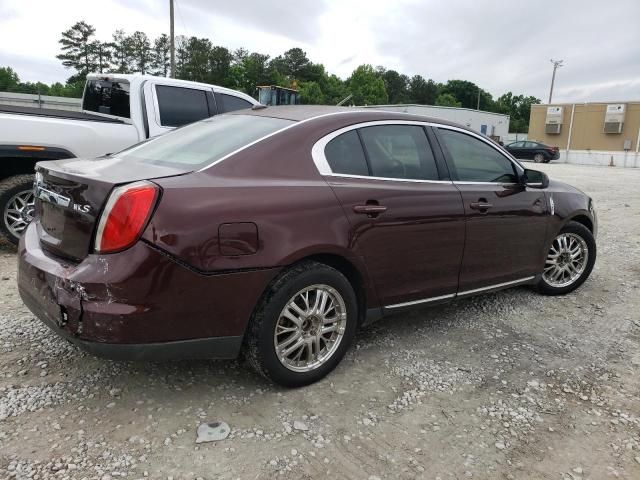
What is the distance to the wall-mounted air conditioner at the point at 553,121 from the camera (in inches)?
1834

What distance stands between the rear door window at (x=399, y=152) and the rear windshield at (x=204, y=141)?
0.57m

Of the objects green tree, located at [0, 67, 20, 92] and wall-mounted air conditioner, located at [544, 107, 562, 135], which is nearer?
wall-mounted air conditioner, located at [544, 107, 562, 135]

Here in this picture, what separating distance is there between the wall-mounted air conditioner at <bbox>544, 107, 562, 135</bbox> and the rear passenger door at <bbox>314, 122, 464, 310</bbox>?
161 feet

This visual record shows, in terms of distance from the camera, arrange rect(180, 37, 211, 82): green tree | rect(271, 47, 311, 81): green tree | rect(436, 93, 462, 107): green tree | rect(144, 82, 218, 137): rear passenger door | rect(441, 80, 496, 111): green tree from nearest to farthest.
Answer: rect(144, 82, 218, 137): rear passenger door
rect(180, 37, 211, 82): green tree
rect(271, 47, 311, 81): green tree
rect(436, 93, 462, 107): green tree
rect(441, 80, 496, 111): green tree

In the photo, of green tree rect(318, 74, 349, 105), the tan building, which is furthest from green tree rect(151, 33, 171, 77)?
the tan building

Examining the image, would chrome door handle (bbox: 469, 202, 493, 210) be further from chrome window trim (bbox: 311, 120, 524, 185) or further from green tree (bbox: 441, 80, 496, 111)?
green tree (bbox: 441, 80, 496, 111)

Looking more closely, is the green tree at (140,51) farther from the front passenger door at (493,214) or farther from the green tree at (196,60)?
the front passenger door at (493,214)

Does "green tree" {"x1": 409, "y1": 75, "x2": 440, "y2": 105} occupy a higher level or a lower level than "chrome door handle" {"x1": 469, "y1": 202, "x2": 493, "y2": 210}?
higher

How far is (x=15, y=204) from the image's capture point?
5094 millimetres

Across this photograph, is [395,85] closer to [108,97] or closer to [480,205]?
[108,97]

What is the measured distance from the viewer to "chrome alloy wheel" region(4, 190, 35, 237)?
16.6ft

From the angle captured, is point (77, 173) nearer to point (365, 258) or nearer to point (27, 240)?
point (27, 240)

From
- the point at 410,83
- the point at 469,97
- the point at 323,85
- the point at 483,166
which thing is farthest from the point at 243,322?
the point at 410,83

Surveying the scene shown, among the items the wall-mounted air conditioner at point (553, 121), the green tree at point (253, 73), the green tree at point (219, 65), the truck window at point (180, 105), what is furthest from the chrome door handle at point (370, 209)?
the green tree at point (253, 73)
